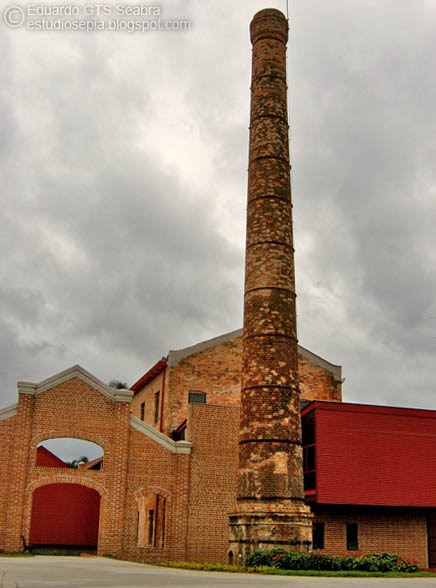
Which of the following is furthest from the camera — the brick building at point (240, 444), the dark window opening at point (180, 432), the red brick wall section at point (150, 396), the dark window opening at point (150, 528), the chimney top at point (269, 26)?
the red brick wall section at point (150, 396)

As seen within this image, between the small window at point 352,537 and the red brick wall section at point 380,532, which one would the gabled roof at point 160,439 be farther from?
the small window at point 352,537

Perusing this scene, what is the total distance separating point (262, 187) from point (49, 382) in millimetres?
9991

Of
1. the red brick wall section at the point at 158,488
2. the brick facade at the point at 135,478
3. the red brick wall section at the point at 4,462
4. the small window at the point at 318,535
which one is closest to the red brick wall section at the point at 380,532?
the brick facade at the point at 135,478

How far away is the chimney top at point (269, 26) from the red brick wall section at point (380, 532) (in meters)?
16.1

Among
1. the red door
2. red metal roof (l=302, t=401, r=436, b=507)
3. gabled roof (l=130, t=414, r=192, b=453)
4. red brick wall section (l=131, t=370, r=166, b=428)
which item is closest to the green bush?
red metal roof (l=302, t=401, r=436, b=507)

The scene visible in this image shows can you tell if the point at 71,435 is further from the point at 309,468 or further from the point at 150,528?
the point at 309,468

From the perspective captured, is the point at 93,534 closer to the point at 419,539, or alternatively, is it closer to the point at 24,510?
the point at 24,510

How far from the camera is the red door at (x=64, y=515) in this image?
107 feet

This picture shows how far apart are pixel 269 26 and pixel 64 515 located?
76.4 feet

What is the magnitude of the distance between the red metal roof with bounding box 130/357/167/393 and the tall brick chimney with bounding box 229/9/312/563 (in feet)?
35.8

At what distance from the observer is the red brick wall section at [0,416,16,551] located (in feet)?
75.3

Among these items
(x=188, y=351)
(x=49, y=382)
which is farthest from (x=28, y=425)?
(x=188, y=351)

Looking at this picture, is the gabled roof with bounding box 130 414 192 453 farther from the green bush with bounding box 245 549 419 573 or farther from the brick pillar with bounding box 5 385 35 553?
the green bush with bounding box 245 549 419 573

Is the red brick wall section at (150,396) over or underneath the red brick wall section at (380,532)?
over
